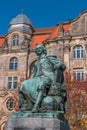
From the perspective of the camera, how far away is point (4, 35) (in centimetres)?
5006

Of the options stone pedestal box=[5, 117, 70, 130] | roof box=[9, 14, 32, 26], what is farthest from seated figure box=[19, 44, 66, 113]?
roof box=[9, 14, 32, 26]

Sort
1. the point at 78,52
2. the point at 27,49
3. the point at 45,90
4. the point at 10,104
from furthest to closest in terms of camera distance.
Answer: the point at 27,49 < the point at 10,104 < the point at 78,52 < the point at 45,90

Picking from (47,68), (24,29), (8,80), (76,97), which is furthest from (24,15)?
(47,68)

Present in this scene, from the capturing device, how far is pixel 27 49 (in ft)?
146

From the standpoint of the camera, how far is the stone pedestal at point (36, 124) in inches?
386

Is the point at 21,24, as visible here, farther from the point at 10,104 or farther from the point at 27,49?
the point at 10,104

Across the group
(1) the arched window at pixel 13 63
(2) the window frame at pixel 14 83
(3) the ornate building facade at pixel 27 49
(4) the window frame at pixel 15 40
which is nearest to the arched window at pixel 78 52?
(3) the ornate building facade at pixel 27 49

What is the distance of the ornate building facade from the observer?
40406mm

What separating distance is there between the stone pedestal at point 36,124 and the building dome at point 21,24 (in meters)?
37.2

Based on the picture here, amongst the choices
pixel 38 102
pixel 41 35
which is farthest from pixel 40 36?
pixel 38 102

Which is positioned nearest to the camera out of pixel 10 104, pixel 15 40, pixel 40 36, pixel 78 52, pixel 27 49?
pixel 78 52

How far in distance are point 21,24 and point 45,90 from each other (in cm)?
3734

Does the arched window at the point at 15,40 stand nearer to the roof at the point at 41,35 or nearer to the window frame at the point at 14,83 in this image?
the roof at the point at 41,35

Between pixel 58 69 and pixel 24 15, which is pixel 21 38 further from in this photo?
pixel 58 69
